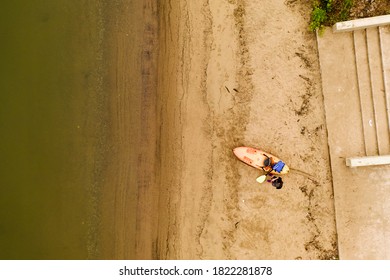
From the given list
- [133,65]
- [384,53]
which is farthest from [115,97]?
[384,53]

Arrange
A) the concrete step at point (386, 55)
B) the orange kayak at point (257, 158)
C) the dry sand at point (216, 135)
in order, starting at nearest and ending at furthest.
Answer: the concrete step at point (386, 55) → the orange kayak at point (257, 158) → the dry sand at point (216, 135)

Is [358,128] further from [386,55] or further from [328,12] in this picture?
[328,12]

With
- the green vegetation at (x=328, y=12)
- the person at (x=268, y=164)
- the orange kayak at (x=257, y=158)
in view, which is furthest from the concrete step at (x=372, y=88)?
the person at (x=268, y=164)

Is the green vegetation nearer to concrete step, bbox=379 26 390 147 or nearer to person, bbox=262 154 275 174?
concrete step, bbox=379 26 390 147

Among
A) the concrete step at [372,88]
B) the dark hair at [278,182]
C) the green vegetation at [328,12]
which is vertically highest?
the green vegetation at [328,12]

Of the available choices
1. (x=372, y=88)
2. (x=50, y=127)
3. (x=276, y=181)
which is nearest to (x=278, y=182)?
(x=276, y=181)

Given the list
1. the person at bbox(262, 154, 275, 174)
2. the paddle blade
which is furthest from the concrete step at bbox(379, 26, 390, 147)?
the paddle blade

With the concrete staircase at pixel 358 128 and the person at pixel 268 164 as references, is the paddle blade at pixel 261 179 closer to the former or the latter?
the person at pixel 268 164
